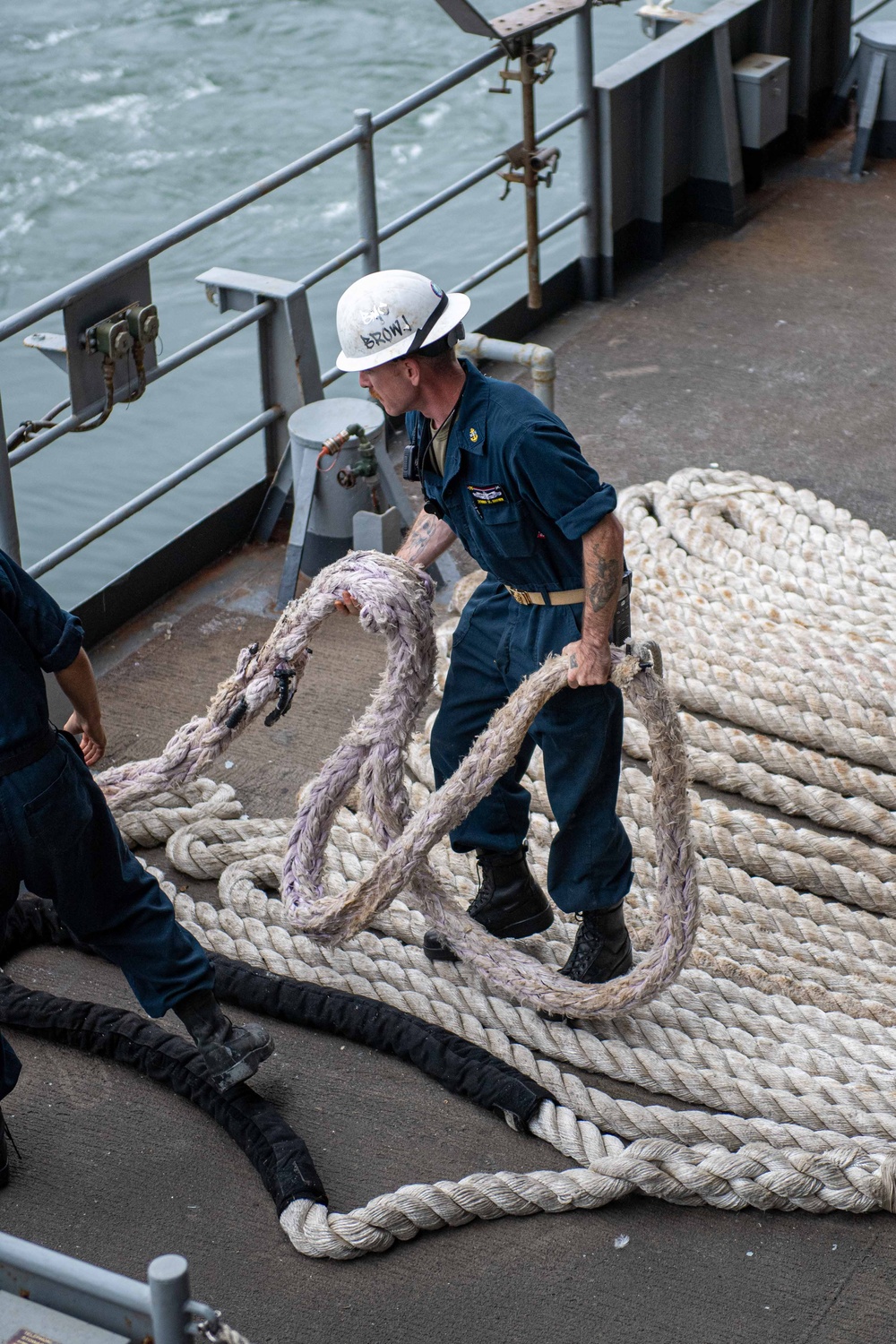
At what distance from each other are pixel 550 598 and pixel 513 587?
9cm

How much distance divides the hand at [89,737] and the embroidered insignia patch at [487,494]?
884 mm

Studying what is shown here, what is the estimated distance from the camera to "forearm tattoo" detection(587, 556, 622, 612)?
9.07 ft

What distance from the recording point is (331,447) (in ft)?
15.0

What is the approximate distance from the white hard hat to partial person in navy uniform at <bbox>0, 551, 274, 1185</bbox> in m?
0.74

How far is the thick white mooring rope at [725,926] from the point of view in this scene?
2803 mm

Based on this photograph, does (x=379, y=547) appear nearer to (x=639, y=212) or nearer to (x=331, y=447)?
(x=331, y=447)

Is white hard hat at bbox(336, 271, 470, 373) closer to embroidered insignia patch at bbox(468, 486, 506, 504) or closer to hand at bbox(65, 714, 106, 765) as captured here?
embroidered insignia patch at bbox(468, 486, 506, 504)

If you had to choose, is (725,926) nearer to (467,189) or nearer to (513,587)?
(513,587)

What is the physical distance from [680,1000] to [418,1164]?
2.28 ft

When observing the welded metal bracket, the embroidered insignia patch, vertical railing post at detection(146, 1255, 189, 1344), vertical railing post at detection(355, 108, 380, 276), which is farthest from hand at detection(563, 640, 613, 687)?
the welded metal bracket

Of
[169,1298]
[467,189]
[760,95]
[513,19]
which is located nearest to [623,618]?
[169,1298]

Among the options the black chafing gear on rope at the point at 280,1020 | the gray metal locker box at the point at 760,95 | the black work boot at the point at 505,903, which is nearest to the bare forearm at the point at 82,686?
the black chafing gear on rope at the point at 280,1020

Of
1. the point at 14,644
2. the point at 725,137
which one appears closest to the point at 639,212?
the point at 725,137

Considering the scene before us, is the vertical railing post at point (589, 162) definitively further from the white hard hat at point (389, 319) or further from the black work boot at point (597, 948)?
the black work boot at point (597, 948)
